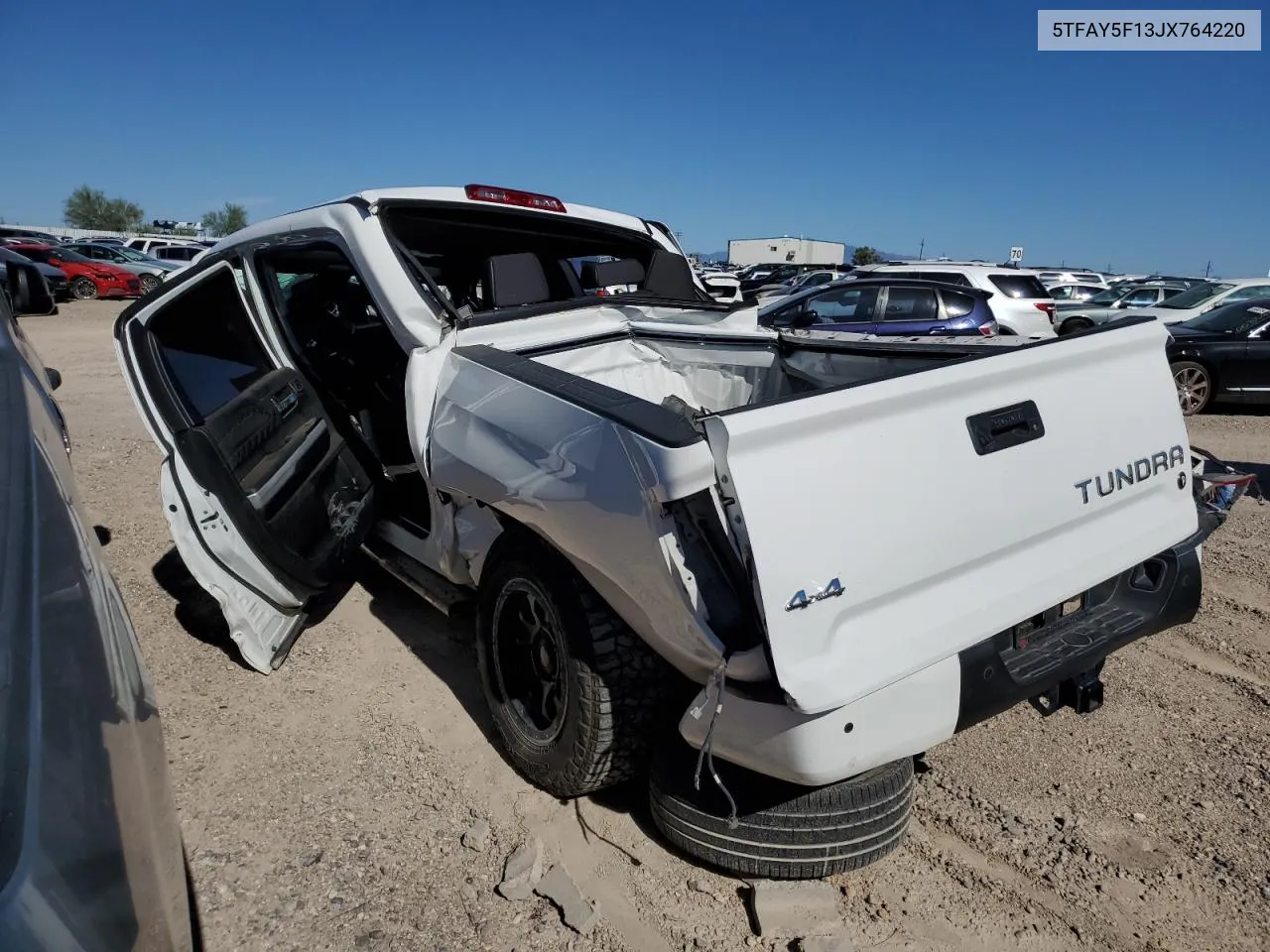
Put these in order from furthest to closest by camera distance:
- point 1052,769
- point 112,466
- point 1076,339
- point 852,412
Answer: point 112,466
point 1052,769
point 1076,339
point 852,412

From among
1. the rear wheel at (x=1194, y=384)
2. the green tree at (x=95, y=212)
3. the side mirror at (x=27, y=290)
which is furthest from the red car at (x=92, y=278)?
the green tree at (x=95, y=212)

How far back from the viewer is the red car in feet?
74.6

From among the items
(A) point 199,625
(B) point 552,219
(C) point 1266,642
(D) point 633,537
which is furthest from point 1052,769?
(A) point 199,625

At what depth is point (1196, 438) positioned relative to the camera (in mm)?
8578

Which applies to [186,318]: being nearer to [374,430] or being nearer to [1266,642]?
[374,430]

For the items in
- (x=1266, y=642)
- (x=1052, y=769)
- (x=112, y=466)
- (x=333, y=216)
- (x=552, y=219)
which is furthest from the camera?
(x=112, y=466)

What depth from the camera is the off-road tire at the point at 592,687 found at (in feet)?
8.05

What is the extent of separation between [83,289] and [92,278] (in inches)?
17.9

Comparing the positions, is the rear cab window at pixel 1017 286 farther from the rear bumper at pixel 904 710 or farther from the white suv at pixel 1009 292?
the rear bumper at pixel 904 710

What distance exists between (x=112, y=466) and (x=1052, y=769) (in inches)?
271

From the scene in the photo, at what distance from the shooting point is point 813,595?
190cm

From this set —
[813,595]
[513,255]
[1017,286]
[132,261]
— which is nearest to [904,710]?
[813,595]

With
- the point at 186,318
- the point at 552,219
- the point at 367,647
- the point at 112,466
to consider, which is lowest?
the point at 367,647

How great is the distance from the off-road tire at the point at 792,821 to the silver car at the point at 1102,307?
40.7ft
